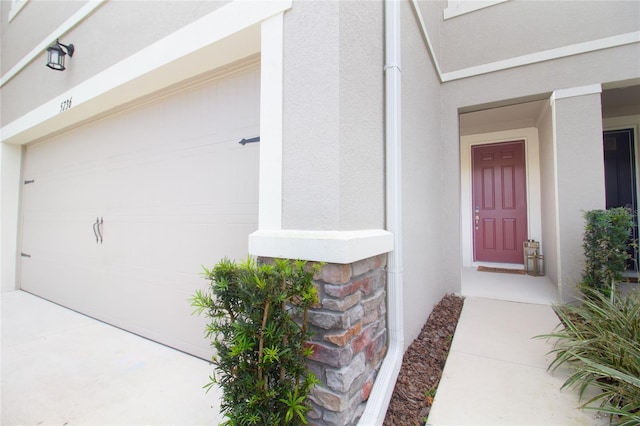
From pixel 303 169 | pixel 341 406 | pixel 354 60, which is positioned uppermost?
pixel 354 60

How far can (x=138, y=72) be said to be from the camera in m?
2.55

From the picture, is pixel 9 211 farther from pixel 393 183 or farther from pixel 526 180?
pixel 526 180

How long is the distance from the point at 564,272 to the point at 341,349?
3.35 metres

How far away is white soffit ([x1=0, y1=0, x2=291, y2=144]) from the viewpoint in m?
1.90

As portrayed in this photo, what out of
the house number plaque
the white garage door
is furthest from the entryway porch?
the house number plaque

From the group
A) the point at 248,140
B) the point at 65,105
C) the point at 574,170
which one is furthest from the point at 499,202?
the point at 65,105

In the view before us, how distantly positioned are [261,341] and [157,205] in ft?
7.37

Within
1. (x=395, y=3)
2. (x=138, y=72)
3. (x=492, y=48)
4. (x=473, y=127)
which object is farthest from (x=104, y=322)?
(x=473, y=127)

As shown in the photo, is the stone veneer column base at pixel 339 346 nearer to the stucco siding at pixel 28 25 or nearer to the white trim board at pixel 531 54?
the white trim board at pixel 531 54

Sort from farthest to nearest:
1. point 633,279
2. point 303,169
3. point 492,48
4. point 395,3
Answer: point 633,279 → point 492,48 → point 395,3 → point 303,169

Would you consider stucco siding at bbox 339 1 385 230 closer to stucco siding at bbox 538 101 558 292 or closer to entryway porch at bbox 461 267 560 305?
entryway porch at bbox 461 267 560 305

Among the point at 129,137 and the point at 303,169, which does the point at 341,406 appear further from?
the point at 129,137

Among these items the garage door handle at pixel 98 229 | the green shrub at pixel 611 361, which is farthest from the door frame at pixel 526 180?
the garage door handle at pixel 98 229

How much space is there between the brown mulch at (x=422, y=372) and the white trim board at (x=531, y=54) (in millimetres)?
2978
